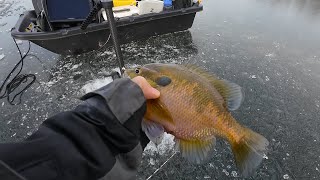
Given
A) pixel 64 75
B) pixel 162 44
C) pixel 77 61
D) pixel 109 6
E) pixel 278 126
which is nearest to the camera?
pixel 278 126

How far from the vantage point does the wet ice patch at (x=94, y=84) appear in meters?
3.89

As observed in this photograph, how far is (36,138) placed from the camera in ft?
3.22

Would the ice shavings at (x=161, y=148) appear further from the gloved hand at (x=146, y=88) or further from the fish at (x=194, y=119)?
the gloved hand at (x=146, y=88)

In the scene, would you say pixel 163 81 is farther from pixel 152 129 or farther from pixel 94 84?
pixel 94 84

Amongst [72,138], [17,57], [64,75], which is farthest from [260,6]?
[72,138]

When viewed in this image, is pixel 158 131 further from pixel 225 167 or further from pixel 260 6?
pixel 260 6

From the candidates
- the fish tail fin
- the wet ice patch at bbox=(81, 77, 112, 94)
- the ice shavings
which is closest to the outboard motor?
the wet ice patch at bbox=(81, 77, 112, 94)

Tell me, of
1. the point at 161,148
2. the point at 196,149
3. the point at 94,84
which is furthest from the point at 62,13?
the point at 196,149

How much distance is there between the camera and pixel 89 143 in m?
1.06

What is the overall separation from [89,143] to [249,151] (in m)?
0.86

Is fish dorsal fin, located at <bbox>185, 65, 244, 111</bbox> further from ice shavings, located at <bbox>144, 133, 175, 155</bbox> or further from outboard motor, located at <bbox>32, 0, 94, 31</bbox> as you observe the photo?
outboard motor, located at <bbox>32, 0, 94, 31</bbox>

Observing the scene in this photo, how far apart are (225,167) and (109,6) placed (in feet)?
7.57

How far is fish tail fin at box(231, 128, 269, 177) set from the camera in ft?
4.80

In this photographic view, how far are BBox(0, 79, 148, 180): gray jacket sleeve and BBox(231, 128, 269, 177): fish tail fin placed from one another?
56 cm
